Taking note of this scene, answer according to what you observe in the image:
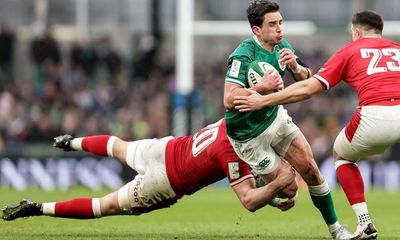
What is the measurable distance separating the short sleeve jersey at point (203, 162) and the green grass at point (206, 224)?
59cm

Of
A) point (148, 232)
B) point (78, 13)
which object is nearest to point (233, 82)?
point (148, 232)

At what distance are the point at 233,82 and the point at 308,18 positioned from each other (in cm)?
1646

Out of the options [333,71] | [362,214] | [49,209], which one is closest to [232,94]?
[333,71]

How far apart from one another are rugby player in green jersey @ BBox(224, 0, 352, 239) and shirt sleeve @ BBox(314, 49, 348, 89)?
310 millimetres

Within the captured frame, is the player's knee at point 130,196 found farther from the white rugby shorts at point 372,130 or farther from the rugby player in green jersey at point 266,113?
the white rugby shorts at point 372,130

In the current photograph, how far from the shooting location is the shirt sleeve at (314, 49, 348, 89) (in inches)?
388

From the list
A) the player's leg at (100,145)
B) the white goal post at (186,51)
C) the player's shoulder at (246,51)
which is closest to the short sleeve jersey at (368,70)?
the player's shoulder at (246,51)

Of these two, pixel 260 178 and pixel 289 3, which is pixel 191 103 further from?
pixel 260 178

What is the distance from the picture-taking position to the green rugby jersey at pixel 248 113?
9875 mm

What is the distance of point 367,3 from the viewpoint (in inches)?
1024

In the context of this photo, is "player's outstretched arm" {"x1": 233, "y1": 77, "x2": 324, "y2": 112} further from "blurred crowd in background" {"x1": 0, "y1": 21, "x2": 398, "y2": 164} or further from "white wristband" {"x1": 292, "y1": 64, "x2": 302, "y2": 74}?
"blurred crowd in background" {"x1": 0, "y1": 21, "x2": 398, "y2": 164}

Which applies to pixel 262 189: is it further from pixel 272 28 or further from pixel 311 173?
pixel 272 28

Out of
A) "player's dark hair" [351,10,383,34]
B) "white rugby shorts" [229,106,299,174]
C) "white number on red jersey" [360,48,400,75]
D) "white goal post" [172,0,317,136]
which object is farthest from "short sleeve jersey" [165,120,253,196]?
"white goal post" [172,0,317,136]

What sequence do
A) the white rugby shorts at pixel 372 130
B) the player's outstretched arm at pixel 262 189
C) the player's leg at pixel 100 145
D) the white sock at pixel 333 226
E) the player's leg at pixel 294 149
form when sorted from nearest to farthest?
the player's outstretched arm at pixel 262 189 < the white rugby shorts at pixel 372 130 < the player's leg at pixel 294 149 < the white sock at pixel 333 226 < the player's leg at pixel 100 145
